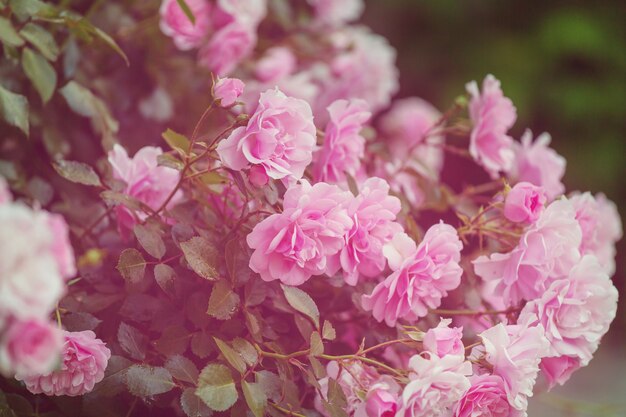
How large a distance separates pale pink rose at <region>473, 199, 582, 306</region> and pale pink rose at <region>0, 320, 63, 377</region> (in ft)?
1.54

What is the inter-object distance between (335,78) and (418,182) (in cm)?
42

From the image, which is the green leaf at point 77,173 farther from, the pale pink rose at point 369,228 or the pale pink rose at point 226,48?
the pale pink rose at point 226,48

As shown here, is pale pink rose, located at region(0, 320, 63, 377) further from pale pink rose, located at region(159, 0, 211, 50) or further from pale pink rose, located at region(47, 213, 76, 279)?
pale pink rose, located at region(159, 0, 211, 50)

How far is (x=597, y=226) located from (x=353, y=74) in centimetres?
53

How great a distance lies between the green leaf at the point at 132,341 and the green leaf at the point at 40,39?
321 mm

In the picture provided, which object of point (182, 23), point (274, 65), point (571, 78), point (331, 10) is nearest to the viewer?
point (182, 23)

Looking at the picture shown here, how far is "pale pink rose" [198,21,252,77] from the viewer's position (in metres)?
1.08

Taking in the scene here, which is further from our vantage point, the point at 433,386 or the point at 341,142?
the point at 341,142

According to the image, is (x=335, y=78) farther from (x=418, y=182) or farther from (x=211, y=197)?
(x=211, y=197)

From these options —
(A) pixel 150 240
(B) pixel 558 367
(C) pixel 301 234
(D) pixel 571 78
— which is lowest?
(A) pixel 150 240

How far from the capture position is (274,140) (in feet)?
2.12

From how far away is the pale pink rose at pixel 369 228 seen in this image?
→ 0.70 metres

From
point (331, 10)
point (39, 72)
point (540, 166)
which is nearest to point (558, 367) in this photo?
point (540, 166)

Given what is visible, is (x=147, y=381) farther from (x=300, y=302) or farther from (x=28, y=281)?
(x=28, y=281)
